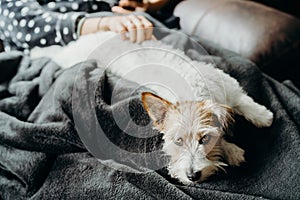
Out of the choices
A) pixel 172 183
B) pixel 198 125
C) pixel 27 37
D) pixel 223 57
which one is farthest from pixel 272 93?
pixel 27 37

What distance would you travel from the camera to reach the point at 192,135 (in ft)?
3.16

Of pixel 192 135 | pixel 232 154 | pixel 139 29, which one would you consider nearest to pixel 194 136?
pixel 192 135

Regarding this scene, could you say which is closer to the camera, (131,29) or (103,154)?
(103,154)

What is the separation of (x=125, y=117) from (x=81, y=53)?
49 cm

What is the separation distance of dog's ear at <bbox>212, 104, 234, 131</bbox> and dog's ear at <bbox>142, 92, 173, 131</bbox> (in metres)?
0.12

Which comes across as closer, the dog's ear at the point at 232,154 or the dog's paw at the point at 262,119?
the dog's ear at the point at 232,154

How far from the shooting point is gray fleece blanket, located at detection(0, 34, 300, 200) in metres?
0.92

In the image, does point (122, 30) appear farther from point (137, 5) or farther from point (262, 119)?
point (262, 119)

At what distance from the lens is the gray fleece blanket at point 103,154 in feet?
3.01

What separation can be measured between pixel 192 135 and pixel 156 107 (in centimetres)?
12

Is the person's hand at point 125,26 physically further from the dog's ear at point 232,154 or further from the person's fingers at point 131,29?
the dog's ear at point 232,154

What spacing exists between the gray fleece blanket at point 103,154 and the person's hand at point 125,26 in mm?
217

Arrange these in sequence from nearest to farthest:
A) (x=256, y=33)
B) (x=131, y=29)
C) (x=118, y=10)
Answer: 1. (x=131, y=29)
2. (x=256, y=33)
3. (x=118, y=10)

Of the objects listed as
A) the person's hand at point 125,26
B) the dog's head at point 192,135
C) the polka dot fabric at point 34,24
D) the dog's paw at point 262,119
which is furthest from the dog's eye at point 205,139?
the polka dot fabric at point 34,24
